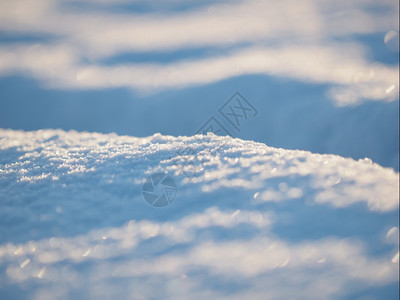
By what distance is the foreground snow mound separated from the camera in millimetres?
1032

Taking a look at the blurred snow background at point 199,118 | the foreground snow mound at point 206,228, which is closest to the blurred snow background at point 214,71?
the blurred snow background at point 199,118

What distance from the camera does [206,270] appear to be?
3.50 ft

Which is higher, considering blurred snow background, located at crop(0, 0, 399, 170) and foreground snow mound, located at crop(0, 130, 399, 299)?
blurred snow background, located at crop(0, 0, 399, 170)

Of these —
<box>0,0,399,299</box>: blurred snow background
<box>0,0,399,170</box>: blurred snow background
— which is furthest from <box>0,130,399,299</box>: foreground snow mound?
<box>0,0,399,170</box>: blurred snow background

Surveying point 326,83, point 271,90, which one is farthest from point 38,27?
point 326,83

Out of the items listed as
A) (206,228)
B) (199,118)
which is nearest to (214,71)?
(199,118)

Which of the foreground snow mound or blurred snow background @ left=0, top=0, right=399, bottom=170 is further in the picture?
blurred snow background @ left=0, top=0, right=399, bottom=170

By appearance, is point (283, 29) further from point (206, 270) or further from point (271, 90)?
point (206, 270)

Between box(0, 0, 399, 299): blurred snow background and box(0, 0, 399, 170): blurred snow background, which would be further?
box(0, 0, 399, 170): blurred snow background

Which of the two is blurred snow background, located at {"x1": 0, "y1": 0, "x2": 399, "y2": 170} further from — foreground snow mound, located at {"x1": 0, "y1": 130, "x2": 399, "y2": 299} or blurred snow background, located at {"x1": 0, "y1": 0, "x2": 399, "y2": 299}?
foreground snow mound, located at {"x1": 0, "y1": 130, "x2": 399, "y2": 299}

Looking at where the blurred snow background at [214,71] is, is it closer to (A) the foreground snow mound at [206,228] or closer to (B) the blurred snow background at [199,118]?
(B) the blurred snow background at [199,118]

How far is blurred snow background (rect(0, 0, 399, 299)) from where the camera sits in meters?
1.10

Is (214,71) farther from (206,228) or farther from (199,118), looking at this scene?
(206,228)

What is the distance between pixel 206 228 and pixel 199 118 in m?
1.25
